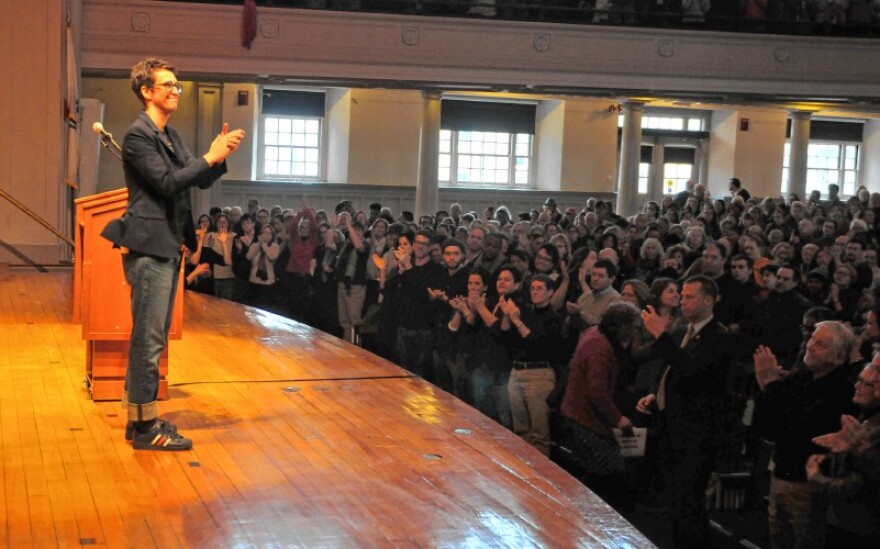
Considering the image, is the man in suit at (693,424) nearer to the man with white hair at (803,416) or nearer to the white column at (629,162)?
the man with white hair at (803,416)

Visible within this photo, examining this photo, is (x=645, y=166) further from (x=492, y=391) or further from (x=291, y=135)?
(x=492, y=391)

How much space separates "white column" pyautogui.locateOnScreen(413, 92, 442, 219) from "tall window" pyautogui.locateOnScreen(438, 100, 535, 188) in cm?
384

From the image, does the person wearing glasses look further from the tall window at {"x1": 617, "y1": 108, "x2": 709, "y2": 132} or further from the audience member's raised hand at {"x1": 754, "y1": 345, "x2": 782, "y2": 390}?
the tall window at {"x1": 617, "y1": 108, "x2": 709, "y2": 132}

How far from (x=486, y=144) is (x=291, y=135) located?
411 centimetres

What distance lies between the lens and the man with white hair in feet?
15.3

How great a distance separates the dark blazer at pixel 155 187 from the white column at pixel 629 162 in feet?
49.9

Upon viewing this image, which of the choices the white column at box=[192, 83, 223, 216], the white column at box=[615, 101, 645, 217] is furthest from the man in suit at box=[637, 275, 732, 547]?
the white column at box=[192, 83, 223, 216]

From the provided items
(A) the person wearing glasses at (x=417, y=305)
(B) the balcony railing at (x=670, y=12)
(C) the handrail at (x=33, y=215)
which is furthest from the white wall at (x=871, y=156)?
(C) the handrail at (x=33, y=215)

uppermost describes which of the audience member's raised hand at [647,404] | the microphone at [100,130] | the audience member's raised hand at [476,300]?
the microphone at [100,130]

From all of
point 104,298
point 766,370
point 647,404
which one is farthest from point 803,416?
point 104,298

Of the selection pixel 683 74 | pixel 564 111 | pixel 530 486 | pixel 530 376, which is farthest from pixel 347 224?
pixel 564 111

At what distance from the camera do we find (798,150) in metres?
20.6

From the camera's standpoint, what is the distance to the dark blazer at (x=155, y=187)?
153 inches

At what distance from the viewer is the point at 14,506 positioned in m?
3.48
